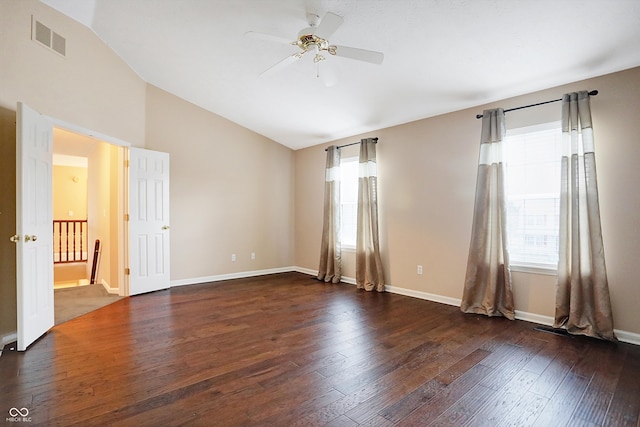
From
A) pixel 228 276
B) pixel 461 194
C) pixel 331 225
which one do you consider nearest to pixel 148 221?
pixel 228 276

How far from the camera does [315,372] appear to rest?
7.43ft

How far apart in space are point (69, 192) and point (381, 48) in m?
9.43

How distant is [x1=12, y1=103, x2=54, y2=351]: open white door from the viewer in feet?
8.58

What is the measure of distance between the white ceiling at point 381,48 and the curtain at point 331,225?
1044 mm

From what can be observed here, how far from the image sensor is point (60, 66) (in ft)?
10.8

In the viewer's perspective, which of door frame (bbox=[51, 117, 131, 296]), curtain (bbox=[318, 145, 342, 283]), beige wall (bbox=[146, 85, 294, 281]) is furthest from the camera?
curtain (bbox=[318, 145, 342, 283])

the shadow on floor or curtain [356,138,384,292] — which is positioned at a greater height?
curtain [356,138,384,292]

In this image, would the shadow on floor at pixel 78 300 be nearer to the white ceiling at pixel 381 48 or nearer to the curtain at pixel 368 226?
the white ceiling at pixel 381 48

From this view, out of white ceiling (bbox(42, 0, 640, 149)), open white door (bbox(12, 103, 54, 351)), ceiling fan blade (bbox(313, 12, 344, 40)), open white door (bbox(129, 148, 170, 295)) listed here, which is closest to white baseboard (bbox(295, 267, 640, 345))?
white ceiling (bbox(42, 0, 640, 149))

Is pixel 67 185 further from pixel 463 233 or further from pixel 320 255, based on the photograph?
pixel 463 233

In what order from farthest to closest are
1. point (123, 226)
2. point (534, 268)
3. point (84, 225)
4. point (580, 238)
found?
point (84, 225) → point (123, 226) → point (534, 268) → point (580, 238)

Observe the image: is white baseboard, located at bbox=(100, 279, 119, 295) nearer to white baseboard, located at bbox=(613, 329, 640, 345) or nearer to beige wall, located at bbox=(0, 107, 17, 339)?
beige wall, located at bbox=(0, 107, 17, 339)

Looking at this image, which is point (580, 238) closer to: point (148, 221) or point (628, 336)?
point (628, 336)

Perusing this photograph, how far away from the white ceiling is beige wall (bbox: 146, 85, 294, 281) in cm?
73
